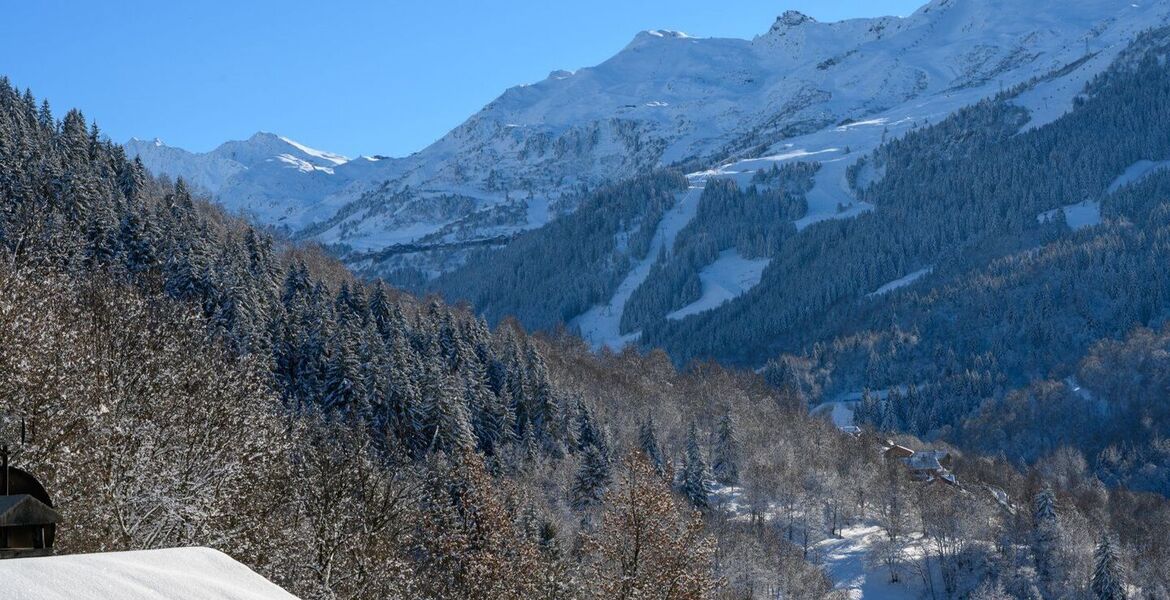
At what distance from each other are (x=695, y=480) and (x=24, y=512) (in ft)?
279

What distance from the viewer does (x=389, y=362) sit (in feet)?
252

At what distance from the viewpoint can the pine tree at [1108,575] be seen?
92.1 metres

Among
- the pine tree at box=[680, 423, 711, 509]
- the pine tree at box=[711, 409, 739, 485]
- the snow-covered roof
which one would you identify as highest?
the pine tree at box=[680, 423, 711, 509]

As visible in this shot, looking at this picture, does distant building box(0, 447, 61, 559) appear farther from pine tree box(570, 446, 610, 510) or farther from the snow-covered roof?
the snow-covered roof

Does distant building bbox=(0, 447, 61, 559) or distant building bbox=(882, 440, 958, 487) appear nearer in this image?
distant building bbox=(0, 447, 61, 559)

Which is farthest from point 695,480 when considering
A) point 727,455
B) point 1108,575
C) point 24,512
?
point 24,512

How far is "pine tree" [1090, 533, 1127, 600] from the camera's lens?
9212 cm

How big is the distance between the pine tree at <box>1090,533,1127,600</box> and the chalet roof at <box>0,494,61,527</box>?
95351 millimetres

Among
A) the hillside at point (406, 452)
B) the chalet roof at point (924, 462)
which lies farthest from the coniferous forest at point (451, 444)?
the chalet roof at point (924, 462)

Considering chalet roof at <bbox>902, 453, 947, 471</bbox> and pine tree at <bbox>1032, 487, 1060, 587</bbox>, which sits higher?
pine tree at <bbox>1032, 487, 1060, 587</bbox>

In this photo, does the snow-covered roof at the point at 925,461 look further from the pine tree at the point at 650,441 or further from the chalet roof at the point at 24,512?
the chalet roof at the point at 24,512

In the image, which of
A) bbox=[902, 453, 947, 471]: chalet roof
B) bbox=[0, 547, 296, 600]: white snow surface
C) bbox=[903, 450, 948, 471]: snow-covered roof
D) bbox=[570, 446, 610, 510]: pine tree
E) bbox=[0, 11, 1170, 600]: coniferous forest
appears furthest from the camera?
bbox=[903, 450, 948, 471]: snow-covered roof

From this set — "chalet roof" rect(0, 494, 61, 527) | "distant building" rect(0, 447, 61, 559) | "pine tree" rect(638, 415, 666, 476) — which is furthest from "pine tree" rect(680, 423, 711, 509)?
"chalet roof" rect(0, 494, 61, 527)

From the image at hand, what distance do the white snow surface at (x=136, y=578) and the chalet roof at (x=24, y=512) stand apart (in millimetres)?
1954
